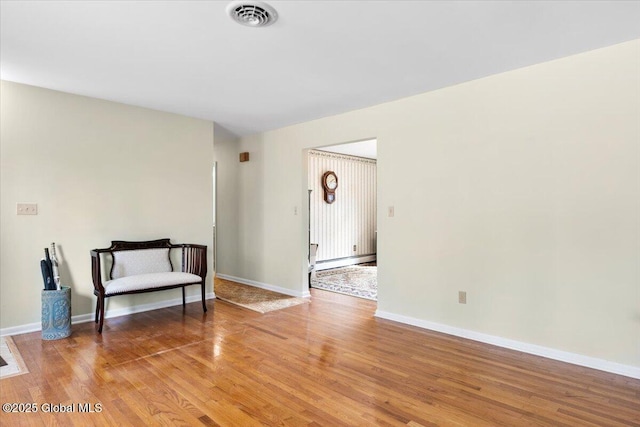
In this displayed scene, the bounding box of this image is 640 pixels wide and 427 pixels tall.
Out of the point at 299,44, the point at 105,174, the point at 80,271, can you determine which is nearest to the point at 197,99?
the point at 105,174

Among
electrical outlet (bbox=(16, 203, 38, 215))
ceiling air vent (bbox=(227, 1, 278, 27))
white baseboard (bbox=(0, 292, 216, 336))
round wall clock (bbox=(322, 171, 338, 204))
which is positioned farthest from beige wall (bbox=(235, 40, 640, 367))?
electrical outlet (bbox=(16, 203, 38, 215))

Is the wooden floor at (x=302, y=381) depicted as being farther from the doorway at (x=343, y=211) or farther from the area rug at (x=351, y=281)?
the doorway at (x=343, y=211)

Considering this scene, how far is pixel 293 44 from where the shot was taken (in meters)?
2.60

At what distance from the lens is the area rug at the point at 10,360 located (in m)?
2.61

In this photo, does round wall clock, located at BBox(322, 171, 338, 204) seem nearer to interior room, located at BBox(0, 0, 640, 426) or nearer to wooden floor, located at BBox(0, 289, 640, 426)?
interior room, located at BBox(0, 0, 640, 426)

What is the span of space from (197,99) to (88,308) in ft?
8.31

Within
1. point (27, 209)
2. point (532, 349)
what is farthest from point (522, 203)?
point (27, 209)

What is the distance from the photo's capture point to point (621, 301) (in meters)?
2.62

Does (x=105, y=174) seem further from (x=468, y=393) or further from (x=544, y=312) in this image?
(x=544, y=312)

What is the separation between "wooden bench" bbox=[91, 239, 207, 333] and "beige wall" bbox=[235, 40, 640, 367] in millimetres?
2209

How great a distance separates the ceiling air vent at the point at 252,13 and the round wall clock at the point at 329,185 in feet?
16.0

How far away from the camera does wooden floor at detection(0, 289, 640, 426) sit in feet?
6.79

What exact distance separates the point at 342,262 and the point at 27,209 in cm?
536

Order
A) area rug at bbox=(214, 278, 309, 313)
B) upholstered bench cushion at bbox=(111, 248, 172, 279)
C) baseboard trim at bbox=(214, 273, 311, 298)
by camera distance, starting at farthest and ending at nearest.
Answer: baseboard trim at bbox=(214, 273, 311, 298), area rug at bbox=(214, 278, 309, 313), upholstered bench cushion at bbox=(111, 248, 172, 279)
